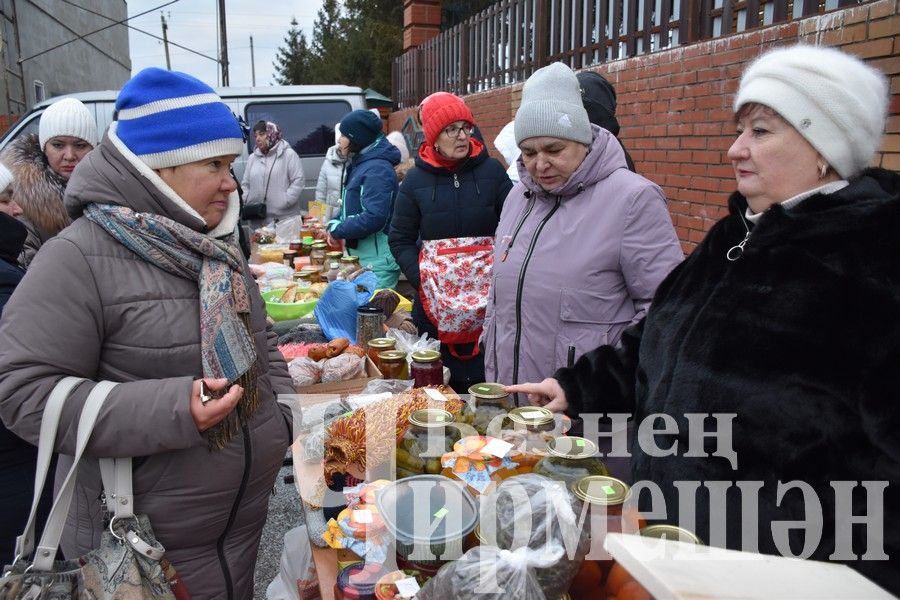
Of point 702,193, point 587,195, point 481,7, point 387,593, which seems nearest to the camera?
point 387,593

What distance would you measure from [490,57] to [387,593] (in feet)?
28.1

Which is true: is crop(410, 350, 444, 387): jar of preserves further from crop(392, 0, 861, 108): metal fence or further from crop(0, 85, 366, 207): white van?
crop(0, 85, 366, 207): white van

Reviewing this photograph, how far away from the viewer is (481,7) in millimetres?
16766

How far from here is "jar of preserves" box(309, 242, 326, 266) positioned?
16.1 ft

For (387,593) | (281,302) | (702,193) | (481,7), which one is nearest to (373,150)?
(281,302)

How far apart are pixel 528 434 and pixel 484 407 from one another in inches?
7.8

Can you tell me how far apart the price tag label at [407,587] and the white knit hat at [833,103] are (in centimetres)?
121

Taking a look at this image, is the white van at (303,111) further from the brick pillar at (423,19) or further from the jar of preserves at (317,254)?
the brick pillar at (423,19)

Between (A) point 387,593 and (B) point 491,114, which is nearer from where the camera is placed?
(A) point 387,593

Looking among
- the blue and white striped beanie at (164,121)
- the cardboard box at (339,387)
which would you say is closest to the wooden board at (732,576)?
the blue and white striped beanie at (164,121)

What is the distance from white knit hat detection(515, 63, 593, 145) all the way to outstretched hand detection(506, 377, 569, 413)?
2.98 feet

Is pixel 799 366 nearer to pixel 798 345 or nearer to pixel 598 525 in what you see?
pixel 798 345

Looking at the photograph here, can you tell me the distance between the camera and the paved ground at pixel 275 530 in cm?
295

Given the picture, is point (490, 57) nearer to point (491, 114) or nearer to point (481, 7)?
point (491, 114)
